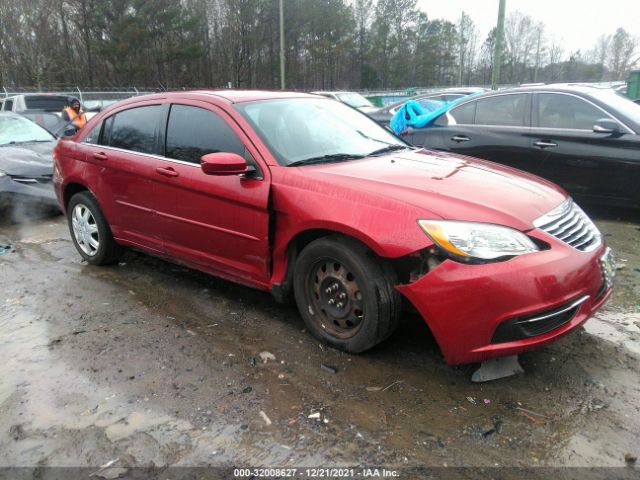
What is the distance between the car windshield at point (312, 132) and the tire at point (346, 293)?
704mm

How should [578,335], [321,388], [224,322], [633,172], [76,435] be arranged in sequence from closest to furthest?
[76,435]
[321,388]
[578,335]
[224,322]
[633,172]

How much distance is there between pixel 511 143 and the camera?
5.97 m

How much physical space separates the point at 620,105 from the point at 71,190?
233 inches

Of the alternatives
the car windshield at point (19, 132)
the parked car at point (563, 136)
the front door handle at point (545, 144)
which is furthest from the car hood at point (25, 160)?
the front door handle at point (545, 144)

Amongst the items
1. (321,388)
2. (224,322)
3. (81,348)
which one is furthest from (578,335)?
(81,348)

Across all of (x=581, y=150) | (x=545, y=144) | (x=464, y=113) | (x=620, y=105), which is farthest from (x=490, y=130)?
(x=620, y=105)

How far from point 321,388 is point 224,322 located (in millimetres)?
1149

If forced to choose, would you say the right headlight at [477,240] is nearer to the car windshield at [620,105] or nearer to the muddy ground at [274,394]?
the muddy ground at [274,394]

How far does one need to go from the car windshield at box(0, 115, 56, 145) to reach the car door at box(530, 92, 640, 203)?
7407 mm

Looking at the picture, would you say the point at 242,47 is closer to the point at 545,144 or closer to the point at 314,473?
the point at 545,144

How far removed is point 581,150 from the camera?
5516 mm

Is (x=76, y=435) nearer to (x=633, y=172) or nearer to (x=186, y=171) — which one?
(x=186, y=171)

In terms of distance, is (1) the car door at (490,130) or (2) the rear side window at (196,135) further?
(1) the car door at (490,130)

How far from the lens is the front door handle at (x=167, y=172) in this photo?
3817 mm
